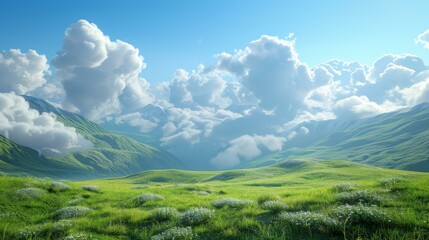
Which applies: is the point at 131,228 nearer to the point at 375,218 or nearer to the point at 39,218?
the point at 39,218

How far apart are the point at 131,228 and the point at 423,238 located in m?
10.9

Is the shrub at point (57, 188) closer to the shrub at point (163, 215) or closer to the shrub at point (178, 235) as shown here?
the shrub at point (163, 215)

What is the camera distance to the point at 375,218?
35.4 ft

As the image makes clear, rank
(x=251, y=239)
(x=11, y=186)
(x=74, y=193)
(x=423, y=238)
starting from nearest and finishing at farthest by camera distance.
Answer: (x=423, y=238) → (x=251, y=239) → (x=11, y=186) → (x=74, y=193)

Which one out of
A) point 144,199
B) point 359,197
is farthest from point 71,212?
point 359,197

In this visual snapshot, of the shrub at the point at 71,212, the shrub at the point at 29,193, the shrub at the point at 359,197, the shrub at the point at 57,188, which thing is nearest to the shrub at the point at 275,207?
the shrub at the point at 359,197

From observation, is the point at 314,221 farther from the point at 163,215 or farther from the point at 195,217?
the point at 163,215

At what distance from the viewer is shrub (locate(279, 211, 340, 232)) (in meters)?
10.7

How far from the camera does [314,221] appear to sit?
Answer: 1134cm

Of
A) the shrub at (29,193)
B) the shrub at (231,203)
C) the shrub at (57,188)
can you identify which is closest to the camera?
the shrub at (231,203)

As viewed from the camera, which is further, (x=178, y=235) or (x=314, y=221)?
(x=314, y=221)

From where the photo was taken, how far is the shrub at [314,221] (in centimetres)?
1070

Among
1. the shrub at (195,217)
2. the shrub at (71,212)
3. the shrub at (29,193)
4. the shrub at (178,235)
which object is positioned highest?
the shrub at (29,193)

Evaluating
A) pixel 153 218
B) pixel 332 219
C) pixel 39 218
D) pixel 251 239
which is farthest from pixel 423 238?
pixel 39 218
